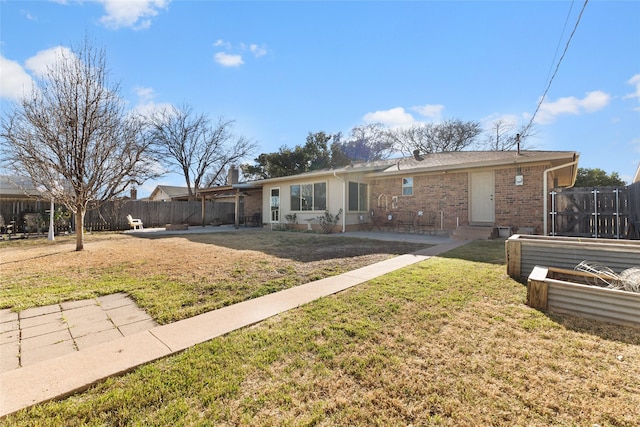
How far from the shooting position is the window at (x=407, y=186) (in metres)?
12.3

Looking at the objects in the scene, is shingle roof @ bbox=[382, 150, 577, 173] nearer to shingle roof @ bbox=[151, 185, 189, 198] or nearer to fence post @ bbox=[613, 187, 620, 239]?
fence post @ bbox=[613, 187, 620, 239]

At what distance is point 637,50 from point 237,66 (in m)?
12.9

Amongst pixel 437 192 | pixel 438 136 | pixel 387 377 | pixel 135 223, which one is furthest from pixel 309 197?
pixel 438 136

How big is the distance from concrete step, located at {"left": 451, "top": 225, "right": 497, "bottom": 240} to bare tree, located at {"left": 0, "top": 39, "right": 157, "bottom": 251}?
444 inches

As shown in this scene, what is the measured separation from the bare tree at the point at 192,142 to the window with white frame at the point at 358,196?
16691 millimetres

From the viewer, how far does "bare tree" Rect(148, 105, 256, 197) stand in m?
23.1

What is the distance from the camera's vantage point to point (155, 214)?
56.7 ft

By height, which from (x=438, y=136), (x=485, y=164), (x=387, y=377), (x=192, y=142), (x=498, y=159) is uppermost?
(x=438, y=136)

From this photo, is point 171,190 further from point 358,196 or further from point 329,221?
point 358,196

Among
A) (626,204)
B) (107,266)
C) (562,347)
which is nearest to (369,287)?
(562,347)

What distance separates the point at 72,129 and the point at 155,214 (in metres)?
11.2

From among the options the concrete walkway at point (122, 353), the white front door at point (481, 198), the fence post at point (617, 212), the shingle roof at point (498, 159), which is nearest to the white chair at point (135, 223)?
the shingle roof at point (498, 159)

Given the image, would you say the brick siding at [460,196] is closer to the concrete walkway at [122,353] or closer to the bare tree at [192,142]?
the concrete walkway at [122,353]

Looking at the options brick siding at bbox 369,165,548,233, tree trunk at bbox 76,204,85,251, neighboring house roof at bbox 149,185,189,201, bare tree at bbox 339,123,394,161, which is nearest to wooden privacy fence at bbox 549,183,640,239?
brick siding at bbox 369,165,548,233
